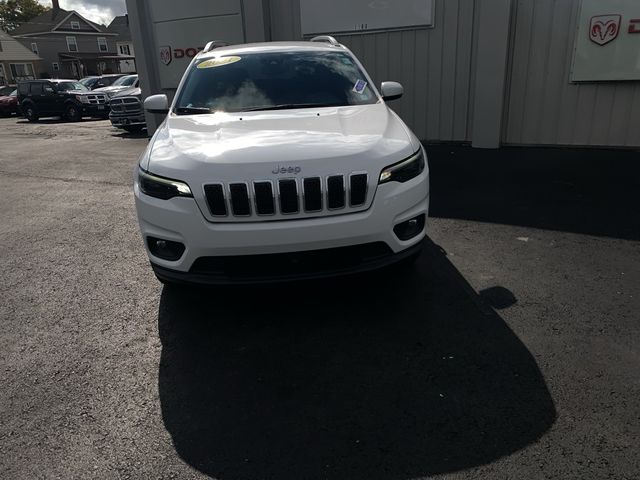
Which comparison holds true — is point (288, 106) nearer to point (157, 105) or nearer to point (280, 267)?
point (157, 105)

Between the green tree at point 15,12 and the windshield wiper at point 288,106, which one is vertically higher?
the green tree at point 15,12

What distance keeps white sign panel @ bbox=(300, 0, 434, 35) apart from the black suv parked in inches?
534

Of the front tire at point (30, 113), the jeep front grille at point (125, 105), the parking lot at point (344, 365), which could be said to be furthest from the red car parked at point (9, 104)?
the parking lot at point (344, 365)

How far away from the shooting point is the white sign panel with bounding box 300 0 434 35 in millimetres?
9078

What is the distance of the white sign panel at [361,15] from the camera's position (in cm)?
908

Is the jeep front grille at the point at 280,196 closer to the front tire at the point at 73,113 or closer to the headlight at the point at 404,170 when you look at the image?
the headlight at the point at 404,170

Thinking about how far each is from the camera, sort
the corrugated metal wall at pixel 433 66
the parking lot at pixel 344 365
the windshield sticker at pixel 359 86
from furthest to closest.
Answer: the corrugated metal wall at pixel 433 66 < the windshield sticker at pixel 359 86 < the parking lot at pixel 344 365

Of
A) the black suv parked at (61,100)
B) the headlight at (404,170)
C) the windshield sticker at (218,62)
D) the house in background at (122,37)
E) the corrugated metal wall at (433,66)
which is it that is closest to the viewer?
the headlight at (404,170)

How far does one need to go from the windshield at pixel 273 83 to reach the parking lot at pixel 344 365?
60.5 inches

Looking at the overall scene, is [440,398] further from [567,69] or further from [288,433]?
[567,69]

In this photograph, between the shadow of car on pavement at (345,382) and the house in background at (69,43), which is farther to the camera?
the house in background at (69,43)

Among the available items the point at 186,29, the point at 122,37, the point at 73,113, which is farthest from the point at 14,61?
the point at 186,29

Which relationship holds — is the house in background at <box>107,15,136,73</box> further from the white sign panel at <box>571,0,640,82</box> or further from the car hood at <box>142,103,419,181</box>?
the car hood at <box>142,103,419,181</box>

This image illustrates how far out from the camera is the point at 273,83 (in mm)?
4375
